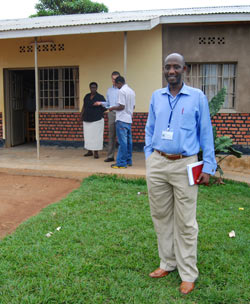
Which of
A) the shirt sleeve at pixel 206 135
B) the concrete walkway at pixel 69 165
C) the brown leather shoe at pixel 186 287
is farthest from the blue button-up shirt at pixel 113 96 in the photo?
the brown leather shoe at pixel 186 287

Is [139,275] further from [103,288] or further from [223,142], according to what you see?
[223,142]

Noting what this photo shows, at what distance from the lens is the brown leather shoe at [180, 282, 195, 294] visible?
304cm

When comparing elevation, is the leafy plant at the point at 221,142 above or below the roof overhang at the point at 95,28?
below

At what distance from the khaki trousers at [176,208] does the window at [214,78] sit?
653 centimetres

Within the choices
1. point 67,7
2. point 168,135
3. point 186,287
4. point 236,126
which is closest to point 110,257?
point 186,287

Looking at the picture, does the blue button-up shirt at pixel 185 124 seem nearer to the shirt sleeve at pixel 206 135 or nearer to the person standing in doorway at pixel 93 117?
the shirt sleeve at pixel 206 135

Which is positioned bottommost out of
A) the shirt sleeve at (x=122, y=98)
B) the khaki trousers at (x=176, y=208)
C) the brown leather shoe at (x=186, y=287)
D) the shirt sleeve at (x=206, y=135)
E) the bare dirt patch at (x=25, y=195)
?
the brown leather shoe at (x=186, y=287)

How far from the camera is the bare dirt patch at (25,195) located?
4.92 metres

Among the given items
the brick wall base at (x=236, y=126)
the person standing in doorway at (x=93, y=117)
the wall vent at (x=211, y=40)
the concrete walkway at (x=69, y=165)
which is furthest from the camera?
the brick wall base at (x=236, y=126)

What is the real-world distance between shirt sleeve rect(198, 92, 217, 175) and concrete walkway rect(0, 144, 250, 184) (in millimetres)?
3657

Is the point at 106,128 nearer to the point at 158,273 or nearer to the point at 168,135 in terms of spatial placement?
the point at 158,273

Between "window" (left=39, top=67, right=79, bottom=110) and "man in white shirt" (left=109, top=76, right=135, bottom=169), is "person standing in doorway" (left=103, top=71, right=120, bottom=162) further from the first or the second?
"window" (left=39, top=67, right=79, bottom=110)

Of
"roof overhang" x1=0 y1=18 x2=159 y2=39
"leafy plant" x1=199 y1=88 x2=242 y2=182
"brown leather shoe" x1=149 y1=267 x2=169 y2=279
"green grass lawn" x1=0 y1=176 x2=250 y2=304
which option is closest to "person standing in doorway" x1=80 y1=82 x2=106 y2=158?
"roof overhang" x1=0 y1=18 x2=159 y2=39

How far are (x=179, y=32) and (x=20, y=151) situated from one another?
5084mm
